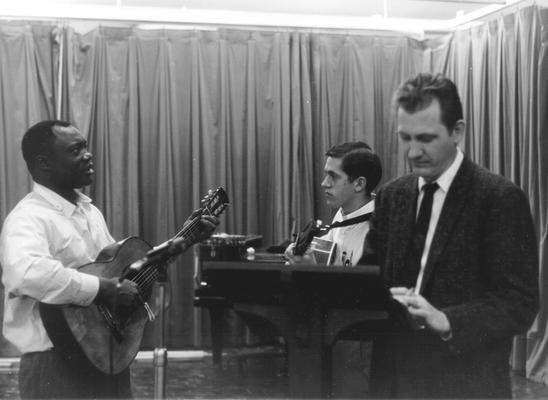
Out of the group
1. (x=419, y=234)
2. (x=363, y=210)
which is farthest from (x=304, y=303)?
(x=363, y=210)

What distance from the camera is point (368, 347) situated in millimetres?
3436

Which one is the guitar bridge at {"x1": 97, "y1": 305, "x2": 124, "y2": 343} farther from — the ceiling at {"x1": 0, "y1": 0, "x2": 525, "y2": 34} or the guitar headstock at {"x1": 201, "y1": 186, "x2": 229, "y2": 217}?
the ceiling at {"x1": 0, "y1": 0, "x2": 525, "y2": 34}

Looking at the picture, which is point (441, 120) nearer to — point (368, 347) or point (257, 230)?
point (368, 347)

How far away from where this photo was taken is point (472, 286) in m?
1.80

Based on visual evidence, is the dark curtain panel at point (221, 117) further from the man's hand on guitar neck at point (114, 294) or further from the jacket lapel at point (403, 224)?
the jacket lapel at point (403, 224)

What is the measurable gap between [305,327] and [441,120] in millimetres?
599

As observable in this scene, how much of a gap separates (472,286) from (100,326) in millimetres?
1613

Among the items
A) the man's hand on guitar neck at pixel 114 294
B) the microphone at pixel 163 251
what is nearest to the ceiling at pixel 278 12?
the man's hand on guitar neck at pixel 114 294

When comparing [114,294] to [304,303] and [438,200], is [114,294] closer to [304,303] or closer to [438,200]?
[304,303]

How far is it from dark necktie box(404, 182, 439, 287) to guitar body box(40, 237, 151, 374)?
45.9 inches

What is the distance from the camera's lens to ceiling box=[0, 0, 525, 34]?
17.6ft

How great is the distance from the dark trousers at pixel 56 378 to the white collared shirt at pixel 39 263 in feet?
0.16

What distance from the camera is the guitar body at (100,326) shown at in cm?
272

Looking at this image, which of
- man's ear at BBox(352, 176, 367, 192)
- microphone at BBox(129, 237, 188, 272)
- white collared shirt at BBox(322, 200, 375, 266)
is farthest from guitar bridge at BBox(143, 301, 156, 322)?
microphone at BBox(129, 237, 188, 272)
